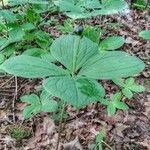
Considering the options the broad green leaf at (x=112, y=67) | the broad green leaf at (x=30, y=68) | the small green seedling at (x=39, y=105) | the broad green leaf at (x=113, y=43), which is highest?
the broad green leaf at (x=112, y=67)

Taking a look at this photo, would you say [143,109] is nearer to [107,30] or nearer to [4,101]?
[4,101]

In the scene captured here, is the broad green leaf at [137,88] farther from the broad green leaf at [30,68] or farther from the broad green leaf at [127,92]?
the broad green leaf at [30,68]

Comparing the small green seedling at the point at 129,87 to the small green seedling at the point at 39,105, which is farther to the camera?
the small green seedling at the point at 129,87

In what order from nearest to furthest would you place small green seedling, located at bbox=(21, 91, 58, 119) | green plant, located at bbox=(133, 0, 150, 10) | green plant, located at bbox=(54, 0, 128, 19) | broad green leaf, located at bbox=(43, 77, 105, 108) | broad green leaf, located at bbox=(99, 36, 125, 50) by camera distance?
1. broad green leaf, located at bbox=(43, 77, 105, 108)
2. green plant, located at bbox=(54, 0, 128, 19)
3. small green seedling, located at bbox=(21, 91, 58, 119)
4. broad green leaf, located at bbox=(99, 36, 125, 50)
5. green plant, located at bbox=(133, 0, 150, 10)

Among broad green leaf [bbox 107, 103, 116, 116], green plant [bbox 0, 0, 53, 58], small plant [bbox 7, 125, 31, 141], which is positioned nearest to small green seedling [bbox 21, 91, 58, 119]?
small plant [bbox 7, 125, 31, 141]

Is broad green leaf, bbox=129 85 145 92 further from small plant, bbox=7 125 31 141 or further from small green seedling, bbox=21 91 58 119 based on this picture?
small plant, bbox=7 125 31 141

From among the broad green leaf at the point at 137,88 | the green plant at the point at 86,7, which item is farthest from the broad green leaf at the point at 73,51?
the broad green leaf at the point at 137,88
